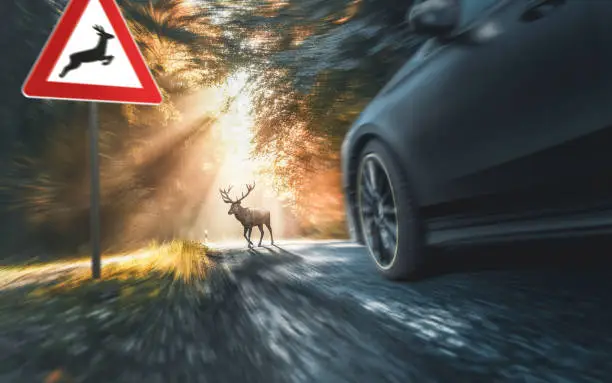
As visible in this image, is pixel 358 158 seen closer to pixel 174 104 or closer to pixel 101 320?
pixel 101 320

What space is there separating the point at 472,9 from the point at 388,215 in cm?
150

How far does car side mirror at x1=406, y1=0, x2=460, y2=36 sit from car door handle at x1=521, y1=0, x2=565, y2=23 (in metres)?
0.58

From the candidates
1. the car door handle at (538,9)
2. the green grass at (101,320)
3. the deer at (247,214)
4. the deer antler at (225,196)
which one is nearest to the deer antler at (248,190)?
the deer at (247,214)

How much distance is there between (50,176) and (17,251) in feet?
2.99

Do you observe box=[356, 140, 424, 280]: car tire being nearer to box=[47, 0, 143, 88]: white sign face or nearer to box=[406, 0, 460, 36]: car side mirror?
box=[406, 0, 460, 36]: car side mirror

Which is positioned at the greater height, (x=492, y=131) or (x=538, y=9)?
(x=538, y=9)

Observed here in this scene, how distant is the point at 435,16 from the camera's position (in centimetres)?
342

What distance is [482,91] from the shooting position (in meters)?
3.22

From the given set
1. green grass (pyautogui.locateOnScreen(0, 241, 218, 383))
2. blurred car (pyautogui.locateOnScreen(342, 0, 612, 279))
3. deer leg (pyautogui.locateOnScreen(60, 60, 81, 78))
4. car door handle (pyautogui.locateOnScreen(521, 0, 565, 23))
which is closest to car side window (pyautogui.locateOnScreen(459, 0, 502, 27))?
blurred car (pyautogui.locateOnScreen(342, 0, 612, 279))

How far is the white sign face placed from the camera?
447cm

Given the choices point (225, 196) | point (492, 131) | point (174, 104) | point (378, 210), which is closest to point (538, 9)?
point (492, 131)

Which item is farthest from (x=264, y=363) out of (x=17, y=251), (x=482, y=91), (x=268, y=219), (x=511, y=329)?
(x=268, y=219)

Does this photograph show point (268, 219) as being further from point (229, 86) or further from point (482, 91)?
point (482, 91)

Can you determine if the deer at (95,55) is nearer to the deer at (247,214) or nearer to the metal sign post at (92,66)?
the metal sign post at (92,66)
